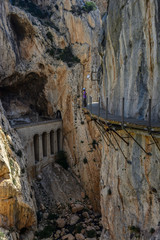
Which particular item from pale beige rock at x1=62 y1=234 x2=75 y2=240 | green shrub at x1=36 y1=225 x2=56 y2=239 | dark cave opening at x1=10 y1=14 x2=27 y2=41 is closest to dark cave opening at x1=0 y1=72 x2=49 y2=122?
dark cave opening at x1=10 y1=14 x2=27 y2=41

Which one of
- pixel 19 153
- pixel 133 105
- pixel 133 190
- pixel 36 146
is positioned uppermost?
pixel 133 105

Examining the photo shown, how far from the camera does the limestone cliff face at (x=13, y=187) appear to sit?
614 inches

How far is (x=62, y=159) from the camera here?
92.7 feet

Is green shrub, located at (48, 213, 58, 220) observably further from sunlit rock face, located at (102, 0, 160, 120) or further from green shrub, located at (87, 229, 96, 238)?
sunlit rock face, located at (102, 0, 160, 120)

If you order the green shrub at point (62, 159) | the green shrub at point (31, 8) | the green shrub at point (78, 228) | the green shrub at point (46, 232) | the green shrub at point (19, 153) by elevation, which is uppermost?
the green shrub at point (31, 8)

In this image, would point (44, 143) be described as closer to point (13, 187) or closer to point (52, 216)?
point (52, 216)

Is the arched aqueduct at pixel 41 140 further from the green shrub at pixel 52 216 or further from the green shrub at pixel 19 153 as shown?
the green shrub at pixel 52 216

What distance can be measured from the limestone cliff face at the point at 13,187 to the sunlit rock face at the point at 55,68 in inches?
363

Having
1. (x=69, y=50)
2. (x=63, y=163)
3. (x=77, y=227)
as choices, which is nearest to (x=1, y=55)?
(x=69, y=50)

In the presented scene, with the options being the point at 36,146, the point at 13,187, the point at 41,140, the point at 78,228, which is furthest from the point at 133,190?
the point at 36,146

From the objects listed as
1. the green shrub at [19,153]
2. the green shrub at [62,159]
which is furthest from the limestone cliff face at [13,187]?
the green shrub at [62,159]

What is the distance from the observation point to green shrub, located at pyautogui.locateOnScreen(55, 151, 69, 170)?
2786 cm

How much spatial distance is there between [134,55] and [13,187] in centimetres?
1375

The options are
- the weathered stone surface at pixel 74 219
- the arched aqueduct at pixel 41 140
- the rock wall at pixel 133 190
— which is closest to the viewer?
the rock wall at pixel 133 190
